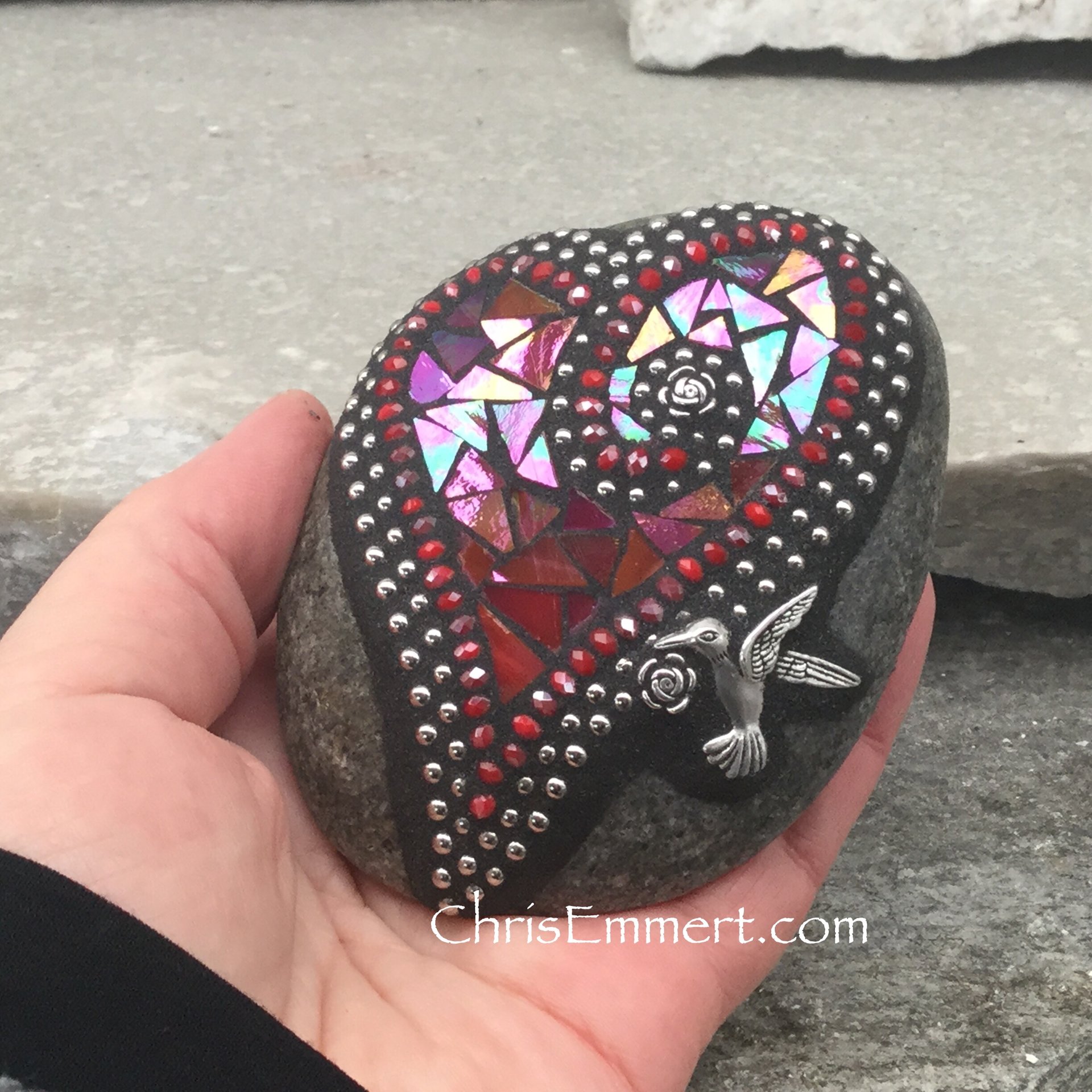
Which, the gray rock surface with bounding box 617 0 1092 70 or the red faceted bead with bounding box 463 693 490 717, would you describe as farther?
the gray rock surface with bounding box 617 0 1092 70

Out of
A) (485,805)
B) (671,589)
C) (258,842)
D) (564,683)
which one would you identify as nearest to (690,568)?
(671,589)

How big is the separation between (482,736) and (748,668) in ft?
0.65

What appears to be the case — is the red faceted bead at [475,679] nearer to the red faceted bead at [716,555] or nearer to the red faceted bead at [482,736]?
the red faceted bead at [482,736]

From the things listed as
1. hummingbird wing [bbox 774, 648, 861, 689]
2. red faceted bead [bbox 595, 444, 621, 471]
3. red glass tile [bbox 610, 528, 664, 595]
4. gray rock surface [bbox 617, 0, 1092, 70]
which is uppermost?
gray rock surface [bbox 617, 0, 1092, 70]

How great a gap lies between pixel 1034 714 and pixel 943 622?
0.17m

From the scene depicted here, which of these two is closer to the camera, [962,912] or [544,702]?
[544,702]

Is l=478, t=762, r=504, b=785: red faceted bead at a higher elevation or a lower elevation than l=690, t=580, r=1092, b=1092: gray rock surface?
higher

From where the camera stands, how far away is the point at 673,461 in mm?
866

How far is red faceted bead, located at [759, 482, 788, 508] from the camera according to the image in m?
0.86

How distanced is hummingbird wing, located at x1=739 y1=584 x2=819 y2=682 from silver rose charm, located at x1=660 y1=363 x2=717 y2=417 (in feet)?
0.52

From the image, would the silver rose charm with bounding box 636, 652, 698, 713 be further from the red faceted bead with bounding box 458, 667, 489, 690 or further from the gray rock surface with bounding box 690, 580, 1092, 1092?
the gray rock surface with bounding box 690, 580, 1092, 1092

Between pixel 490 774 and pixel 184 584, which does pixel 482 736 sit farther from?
pixel 184 584

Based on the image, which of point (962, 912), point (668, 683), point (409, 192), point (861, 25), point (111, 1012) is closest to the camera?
point (111, 1012)

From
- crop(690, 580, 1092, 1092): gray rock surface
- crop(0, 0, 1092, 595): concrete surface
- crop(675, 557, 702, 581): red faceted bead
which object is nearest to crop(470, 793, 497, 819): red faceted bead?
crop(675, 557, 702, 581): red faceted bead
